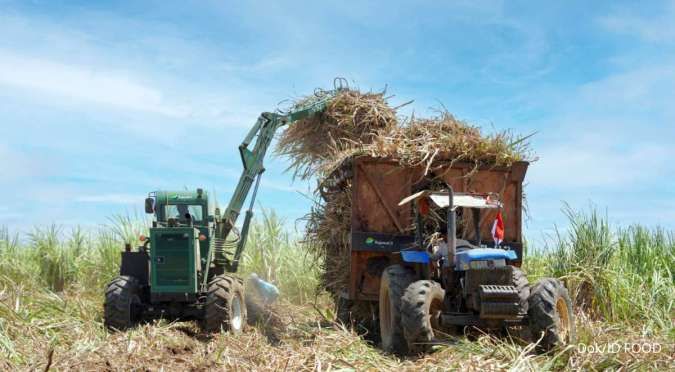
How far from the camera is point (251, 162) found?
13.2m

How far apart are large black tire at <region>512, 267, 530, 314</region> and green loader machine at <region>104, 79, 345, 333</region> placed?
453cm

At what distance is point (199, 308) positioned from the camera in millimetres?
11070

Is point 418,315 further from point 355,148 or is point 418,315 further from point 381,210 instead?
point 355,148

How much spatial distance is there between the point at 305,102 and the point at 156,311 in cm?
494

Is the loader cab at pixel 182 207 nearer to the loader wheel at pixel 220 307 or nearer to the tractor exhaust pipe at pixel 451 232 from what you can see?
the loader wheel at pixel 220 307

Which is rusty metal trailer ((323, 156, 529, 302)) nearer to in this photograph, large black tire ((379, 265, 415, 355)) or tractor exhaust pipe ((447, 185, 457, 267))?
large black tire ((379, 265, 415, 355))

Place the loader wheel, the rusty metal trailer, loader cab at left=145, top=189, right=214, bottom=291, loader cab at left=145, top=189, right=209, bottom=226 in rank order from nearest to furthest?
the rusty metal trailer < the loader wheel < loader cab at left=145, top=189, right=214, bottom=291 < loader cab at left=145, top=189, right=209, bottom=226

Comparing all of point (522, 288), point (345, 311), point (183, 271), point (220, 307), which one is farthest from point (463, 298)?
point (183, 271)

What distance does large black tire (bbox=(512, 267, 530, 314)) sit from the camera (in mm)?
7820

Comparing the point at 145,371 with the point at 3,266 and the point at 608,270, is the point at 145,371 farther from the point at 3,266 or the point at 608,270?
the point at 3,266

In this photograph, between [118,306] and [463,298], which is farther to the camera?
[118,306]

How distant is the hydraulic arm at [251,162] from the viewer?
1290 centimetres

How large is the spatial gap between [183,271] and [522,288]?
17.7 feet

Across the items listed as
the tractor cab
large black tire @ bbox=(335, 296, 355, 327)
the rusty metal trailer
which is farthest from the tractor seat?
large black tire @ bbox=(335, 296, 355, 327)
